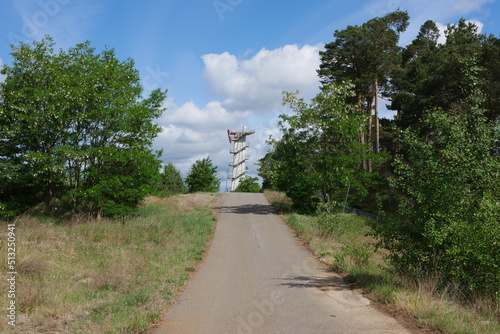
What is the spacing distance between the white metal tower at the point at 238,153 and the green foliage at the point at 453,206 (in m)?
77.6

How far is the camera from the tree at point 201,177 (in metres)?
54.1

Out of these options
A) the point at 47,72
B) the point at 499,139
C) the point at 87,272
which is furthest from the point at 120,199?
the point at 499,139

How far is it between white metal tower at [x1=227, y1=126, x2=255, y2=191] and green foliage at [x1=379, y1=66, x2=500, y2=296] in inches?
3055

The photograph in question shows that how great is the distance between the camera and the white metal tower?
290ft

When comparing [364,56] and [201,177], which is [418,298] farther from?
[201,177]

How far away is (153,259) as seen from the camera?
11.9m

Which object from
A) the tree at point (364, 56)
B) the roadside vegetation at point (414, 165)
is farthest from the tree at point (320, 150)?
the tree at point (364, 56)

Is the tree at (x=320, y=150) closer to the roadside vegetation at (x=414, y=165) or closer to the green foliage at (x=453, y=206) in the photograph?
the roadside vegetation at (x=414, y=165)

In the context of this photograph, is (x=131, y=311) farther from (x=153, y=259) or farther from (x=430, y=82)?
(x=430, y=82)

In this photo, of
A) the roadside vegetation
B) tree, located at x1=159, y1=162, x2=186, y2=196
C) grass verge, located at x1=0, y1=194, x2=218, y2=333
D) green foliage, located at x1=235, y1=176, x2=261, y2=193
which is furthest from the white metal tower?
grass verge, located at x1=0, y1=194, x2=218, y2=333

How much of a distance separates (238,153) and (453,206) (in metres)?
82.8

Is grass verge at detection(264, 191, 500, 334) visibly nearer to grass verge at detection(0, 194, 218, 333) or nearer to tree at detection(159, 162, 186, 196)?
grass verge at detection(0, 194, 218, 333)

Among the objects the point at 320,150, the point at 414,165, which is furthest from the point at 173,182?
the point at 414,165

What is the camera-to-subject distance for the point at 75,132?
2405 cm
